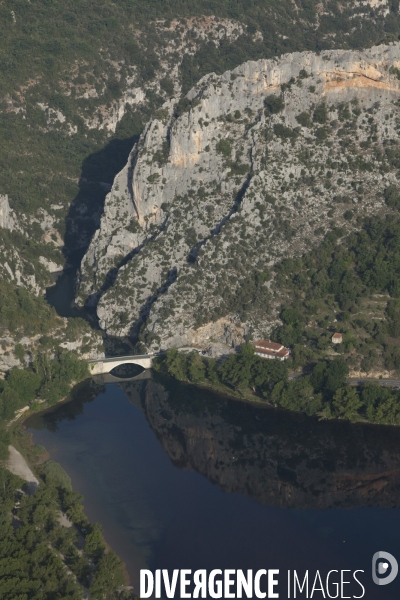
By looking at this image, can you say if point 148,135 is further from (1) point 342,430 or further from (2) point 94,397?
(1) point 342,430

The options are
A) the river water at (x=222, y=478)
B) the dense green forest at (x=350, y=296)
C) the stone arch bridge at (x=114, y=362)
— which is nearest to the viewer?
the river water at (x=222, y=478)

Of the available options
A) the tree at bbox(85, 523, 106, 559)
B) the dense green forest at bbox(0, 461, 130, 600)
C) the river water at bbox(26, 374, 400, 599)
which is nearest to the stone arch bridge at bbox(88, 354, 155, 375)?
the river water at bbox(26, 374, 400, 599)

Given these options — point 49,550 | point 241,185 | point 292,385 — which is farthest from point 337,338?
point 49,550

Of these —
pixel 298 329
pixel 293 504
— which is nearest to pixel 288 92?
pixel 298 329

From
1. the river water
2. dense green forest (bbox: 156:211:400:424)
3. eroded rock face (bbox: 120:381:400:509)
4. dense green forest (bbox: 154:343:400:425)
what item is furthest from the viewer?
dense green forest (bbox: 156:211:400:424)

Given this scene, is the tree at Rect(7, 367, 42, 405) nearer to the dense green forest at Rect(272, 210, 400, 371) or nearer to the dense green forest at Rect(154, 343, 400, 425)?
the dense green forest at Rect(154, 343, 400, 425)

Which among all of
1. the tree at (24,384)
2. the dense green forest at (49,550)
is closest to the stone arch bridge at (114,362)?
the tree at (24,384)

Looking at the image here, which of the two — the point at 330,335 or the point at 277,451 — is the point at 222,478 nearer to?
the point at 277,451

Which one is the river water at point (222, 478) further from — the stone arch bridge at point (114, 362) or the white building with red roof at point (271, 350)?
the white building with red roof at point (271, 350)
